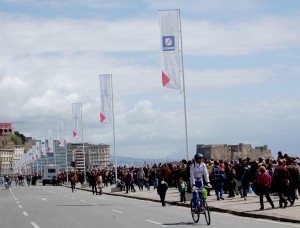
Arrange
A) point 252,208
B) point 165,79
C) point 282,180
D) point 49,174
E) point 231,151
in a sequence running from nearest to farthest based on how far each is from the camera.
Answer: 1. point 282,180
2. point 252,208
3. point 165,79
4. point 49,174
5. point 231,151

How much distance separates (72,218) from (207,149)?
2905 inches

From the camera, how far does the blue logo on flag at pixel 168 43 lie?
34.1 meters

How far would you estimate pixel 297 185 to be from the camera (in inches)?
988

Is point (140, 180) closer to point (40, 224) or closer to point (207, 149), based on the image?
point (40, 224)

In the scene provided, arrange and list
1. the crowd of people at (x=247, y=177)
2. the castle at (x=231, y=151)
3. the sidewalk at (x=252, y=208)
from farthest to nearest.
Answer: the castle at (x=231, y=151) < the crowd of people at (x=247, y=177) < the sidewalk at (x=252, y=208)

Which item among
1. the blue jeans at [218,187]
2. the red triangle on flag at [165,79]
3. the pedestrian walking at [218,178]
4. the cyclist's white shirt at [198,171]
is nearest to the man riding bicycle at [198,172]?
the cyclist's white shirt at [198,171]

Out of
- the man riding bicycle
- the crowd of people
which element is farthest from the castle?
the man riding bicycle

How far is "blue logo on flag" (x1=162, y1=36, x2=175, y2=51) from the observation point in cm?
3409

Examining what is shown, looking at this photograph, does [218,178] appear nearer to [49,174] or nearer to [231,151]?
[49,174]

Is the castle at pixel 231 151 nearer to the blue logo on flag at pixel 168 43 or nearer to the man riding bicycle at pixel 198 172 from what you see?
the blue logo on flag at pixel 168 43

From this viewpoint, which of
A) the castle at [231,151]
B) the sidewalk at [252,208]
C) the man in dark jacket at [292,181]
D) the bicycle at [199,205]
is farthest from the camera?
the castle at [231,151]

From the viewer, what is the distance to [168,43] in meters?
34.2

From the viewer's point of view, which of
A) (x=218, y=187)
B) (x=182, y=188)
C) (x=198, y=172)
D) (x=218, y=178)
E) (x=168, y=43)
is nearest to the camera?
(x=198, y=172)

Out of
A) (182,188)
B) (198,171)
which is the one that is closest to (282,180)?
(198,171)
